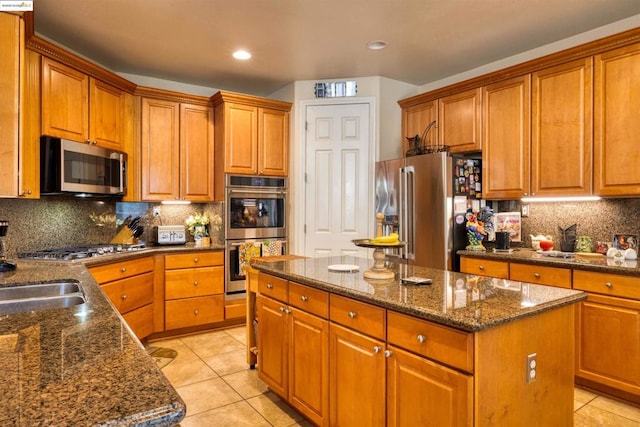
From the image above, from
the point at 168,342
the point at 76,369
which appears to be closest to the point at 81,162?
the point at 168,342

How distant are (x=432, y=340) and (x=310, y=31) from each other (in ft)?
8.69

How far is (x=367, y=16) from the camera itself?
2941 millimetres

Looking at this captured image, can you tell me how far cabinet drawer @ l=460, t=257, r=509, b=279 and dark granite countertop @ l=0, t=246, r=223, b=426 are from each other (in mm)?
2844

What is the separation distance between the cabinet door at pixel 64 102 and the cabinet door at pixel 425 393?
2960 mm

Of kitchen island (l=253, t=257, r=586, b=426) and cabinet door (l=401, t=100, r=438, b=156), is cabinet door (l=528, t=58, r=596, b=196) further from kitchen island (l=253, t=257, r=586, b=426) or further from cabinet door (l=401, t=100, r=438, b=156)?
kitchen island (l=253, t=257, r=586, b=426)

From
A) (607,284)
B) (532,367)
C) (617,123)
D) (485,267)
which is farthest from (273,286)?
(617,123)

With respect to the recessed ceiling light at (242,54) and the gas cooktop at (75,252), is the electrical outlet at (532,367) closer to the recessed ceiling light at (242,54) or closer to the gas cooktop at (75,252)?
the gas cooktop at (75,252)

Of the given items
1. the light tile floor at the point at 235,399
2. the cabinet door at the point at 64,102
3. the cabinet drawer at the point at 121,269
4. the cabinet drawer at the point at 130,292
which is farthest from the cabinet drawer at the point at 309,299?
the cabinet door at the point at 64,102

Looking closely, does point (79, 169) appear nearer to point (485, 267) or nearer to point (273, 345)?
point (273, 345)

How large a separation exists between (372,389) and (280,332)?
826 mm

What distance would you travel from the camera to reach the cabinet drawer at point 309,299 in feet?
6.82

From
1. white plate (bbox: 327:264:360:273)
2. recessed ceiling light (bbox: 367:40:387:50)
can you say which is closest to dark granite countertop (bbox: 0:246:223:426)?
white plate (bbox: 327:264:360:273)

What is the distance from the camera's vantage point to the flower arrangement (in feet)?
13.8

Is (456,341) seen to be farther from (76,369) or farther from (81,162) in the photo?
(81,162)
